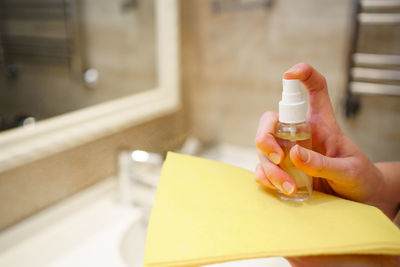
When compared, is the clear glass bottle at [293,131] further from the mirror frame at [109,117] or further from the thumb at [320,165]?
the mirror frame at [109,117]

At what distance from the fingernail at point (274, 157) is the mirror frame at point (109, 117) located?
561 millimetres

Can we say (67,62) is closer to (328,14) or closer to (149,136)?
(149,136)

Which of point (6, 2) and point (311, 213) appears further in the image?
point (6, 2)

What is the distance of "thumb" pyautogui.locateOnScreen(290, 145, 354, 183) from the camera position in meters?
0.44

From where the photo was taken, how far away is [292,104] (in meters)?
0.44

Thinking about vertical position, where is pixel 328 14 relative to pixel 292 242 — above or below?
above

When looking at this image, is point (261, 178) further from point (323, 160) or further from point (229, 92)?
point (229, 92)

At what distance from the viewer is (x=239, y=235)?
414mm

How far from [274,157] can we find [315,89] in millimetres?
129

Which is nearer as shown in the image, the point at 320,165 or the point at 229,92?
the point at 320,165

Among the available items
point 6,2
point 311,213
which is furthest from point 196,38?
point 311,213

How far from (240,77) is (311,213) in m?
0.78

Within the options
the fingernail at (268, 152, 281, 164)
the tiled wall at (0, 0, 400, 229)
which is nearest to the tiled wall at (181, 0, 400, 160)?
the tiled wall at (0, 0, 400, 229)

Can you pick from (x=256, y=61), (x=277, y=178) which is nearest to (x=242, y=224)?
(x=277, y=178)
